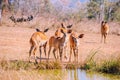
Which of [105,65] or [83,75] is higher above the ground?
[105,65]

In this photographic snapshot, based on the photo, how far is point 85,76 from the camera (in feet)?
46.5

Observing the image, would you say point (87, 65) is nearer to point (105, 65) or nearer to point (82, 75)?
point (105, 65)

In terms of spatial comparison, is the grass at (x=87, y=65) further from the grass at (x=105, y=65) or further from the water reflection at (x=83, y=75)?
the water reflection at (x=83, y=75)

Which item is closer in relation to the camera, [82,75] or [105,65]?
[82,75]

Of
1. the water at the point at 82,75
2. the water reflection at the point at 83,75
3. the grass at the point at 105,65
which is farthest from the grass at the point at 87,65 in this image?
the water reflection at the point at 83,75

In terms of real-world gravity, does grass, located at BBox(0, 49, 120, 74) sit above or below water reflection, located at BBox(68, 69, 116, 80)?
above

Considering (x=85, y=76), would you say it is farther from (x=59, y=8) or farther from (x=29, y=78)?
(x=59, y=8)

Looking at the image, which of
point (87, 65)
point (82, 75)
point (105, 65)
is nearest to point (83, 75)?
point (82, 75)

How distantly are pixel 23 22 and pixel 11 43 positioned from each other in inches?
614

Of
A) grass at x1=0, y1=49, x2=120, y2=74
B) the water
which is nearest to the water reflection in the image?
the water

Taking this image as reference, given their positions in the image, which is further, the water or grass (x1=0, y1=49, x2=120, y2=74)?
grass (x1=0, y1=49, x2=120, y2=74)

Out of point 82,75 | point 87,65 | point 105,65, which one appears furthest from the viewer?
point 87,65

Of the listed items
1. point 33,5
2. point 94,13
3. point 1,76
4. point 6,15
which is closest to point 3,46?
point 1,76

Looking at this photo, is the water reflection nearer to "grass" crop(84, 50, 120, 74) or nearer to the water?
the water
